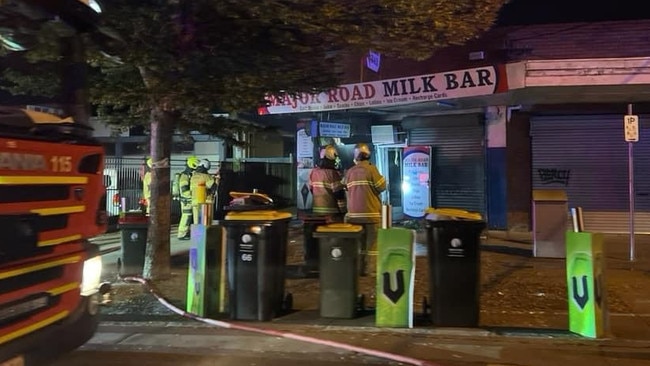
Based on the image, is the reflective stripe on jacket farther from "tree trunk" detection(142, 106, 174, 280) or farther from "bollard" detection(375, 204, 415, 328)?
"bollard" detection(375, 204, 415, 328)

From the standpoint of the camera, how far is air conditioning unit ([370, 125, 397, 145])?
58.7 ft

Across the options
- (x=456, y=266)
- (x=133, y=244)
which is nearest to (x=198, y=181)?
(x=133, y=244)

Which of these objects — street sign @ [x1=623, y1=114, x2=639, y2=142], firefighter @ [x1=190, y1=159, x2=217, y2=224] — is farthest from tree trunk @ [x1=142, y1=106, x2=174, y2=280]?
street sign @ [x1=623, y1=114, x2=639, y2=142]

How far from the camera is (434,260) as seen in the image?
705cm

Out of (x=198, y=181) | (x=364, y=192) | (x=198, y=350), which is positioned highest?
(x=198, y=181)

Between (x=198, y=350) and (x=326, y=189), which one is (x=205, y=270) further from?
(x=326, y=189)

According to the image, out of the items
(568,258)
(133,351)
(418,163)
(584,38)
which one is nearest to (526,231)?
(418,163)

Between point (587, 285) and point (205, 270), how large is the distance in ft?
14.0

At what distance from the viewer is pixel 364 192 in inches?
407

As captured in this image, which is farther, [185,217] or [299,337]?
[185,217]

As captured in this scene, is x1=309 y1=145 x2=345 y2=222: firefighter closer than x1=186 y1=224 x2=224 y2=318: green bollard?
No

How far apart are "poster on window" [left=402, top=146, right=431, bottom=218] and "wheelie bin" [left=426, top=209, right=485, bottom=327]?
952 centimetres

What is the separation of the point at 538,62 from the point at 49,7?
1022 centimetres

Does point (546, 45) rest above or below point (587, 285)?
above
